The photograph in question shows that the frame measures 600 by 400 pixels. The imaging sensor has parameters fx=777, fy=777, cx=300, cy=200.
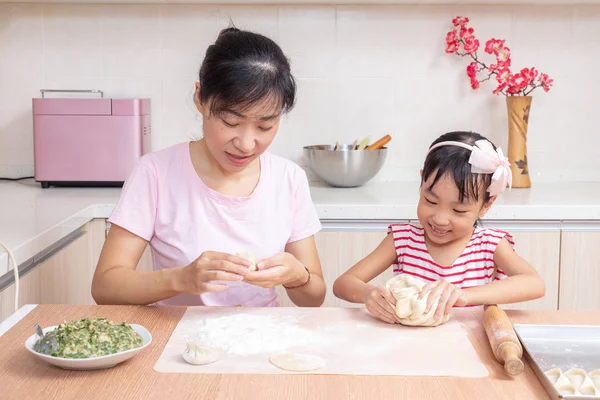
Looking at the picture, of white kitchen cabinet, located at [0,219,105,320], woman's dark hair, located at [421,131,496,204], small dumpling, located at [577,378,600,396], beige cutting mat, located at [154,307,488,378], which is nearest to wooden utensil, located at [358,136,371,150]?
white kitchen cabinet, located at [0,219,105,320]

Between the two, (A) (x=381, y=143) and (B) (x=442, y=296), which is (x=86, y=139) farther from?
(B) (x=442, y=296)

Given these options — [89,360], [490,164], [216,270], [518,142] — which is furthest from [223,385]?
[518,142]

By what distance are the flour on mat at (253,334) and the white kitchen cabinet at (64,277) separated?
64 cm

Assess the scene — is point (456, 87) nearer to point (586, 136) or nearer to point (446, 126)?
point (446, 126)

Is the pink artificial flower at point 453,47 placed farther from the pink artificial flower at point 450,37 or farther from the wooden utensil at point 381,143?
the wooden utensil at point 381,143

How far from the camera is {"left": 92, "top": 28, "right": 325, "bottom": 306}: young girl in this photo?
58.7 inches

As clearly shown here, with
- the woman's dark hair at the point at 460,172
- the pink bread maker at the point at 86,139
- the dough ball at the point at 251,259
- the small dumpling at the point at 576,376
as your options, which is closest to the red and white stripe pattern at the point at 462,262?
the woman's dark hair at the point at 460,172

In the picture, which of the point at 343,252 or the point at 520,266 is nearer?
the point at 520,266

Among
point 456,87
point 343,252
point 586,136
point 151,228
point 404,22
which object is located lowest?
point 343,252

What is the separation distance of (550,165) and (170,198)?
5.74 feet

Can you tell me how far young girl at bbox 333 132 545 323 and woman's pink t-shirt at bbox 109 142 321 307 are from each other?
8.2 inches

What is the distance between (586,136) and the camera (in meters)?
2.95

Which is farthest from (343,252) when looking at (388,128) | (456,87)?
(456,87)

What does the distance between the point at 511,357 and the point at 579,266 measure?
139cm
